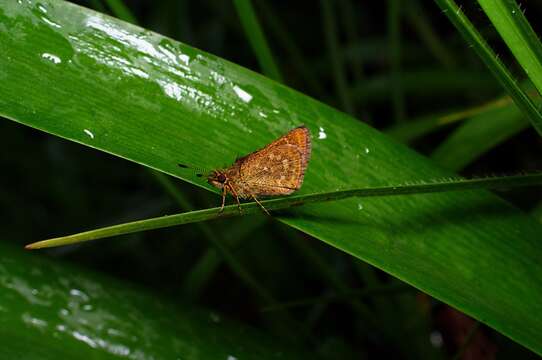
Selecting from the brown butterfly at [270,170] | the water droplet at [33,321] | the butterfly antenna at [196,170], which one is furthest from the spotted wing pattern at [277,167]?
the water droplet at [33,321]

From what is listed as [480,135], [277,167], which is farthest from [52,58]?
[480,135]

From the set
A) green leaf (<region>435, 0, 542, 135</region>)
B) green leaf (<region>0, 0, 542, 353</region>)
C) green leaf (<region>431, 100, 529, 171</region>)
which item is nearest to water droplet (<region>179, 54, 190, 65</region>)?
green leaf (<region>0, 0, 542, 353</region>)

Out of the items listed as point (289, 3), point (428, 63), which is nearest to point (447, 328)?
point (428, 63)

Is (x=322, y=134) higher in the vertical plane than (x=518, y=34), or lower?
lower

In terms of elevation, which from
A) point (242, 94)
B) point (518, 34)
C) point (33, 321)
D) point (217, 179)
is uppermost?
point (518, 34)

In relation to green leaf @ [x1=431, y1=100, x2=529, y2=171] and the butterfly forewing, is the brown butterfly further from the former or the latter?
green leaf @ [x1=431, y1=100, x2=529, y2=171]

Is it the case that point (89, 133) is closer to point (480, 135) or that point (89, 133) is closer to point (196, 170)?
point (196, 170)
